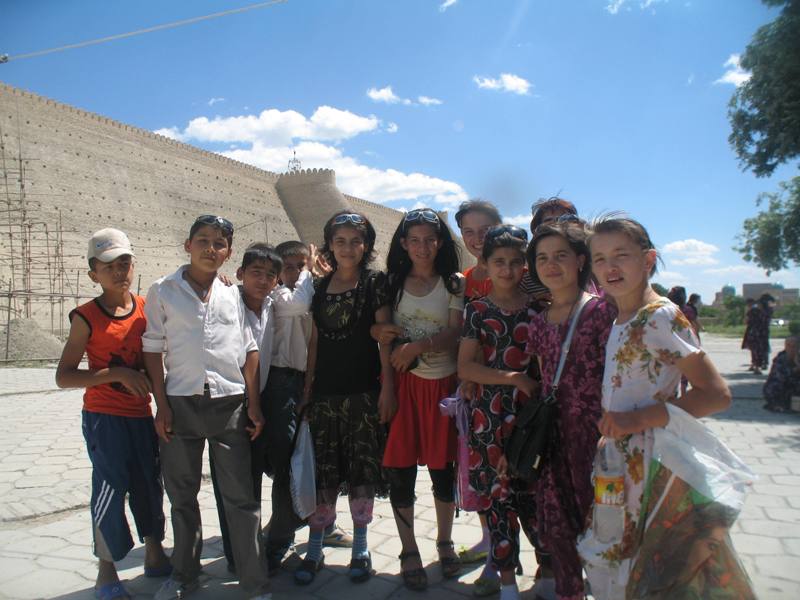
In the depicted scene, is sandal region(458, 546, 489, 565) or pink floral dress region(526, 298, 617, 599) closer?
pink floral dress region(526, 298, 617, 599)

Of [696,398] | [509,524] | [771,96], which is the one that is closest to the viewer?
[696,398]

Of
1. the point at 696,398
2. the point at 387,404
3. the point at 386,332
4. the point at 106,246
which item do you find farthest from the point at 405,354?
the point at 106,246

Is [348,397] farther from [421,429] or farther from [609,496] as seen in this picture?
[609,496]

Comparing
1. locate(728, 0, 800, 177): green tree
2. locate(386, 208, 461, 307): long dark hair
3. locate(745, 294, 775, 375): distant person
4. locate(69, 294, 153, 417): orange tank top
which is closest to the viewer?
locate(69, 294, 153, 417): orange tank top

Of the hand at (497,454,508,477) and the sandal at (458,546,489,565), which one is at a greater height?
the hand at (497,454,508,477)

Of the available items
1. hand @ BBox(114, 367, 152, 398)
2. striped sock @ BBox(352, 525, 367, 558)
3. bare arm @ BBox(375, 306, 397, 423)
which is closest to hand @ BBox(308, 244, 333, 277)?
bare arm @ BBox(375, 306, 397, 423)

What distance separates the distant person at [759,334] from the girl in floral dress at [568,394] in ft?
33.9

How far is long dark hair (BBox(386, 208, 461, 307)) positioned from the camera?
2.69 metres

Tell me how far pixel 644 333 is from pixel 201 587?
2.21 m

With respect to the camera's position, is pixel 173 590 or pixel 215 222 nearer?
pixel 173 590

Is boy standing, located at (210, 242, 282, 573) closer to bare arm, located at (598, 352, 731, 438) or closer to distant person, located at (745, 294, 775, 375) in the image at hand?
bare arm, located at (598, 352, 731, 438)

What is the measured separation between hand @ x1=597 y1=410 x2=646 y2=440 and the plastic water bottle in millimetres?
92

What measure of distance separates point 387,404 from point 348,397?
0.20 metres

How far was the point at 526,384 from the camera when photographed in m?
2.20
